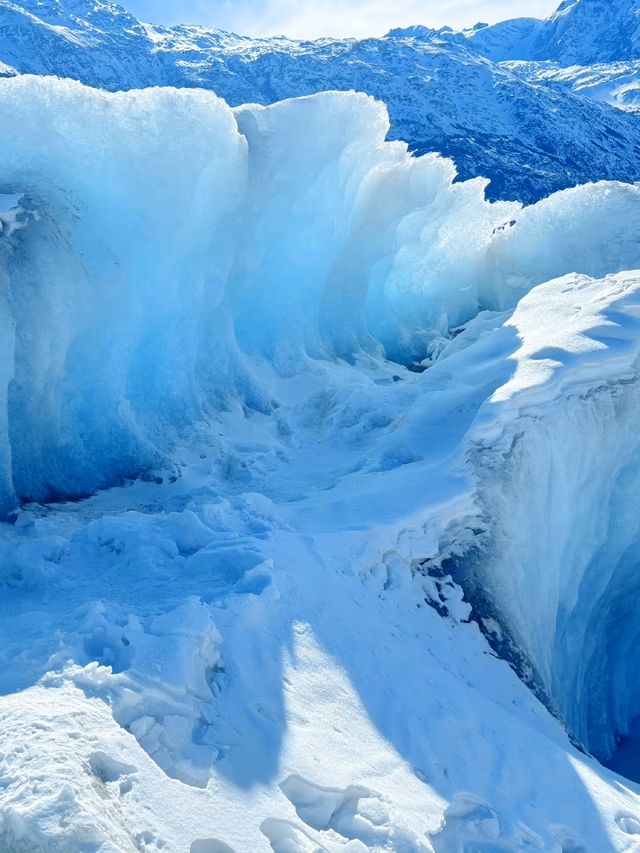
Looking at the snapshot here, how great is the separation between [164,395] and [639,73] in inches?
5097

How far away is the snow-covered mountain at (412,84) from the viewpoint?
73125mm

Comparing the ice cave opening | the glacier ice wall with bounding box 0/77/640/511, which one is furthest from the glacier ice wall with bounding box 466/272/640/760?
the glacier ice wall with bounding box 0/77/640/511

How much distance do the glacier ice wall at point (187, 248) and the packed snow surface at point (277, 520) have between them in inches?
1.5

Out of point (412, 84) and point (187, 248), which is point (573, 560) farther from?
point (412, 84)

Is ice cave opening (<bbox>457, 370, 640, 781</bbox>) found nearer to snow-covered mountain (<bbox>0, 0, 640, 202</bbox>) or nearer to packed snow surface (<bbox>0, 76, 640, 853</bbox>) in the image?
packed snow surface (<bbox>0, 76, 640, 853</bbox>)

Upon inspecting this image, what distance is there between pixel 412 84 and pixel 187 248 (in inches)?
3308

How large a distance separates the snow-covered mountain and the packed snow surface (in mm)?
57279

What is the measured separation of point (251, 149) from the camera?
10266mm

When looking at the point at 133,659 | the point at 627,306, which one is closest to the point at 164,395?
the point at 133,659

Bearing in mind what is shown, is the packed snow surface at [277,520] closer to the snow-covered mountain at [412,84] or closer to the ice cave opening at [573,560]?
the ice cave opening at [573,560]

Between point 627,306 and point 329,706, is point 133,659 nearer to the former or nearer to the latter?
point 329,706

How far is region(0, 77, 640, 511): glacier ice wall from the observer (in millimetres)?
6672

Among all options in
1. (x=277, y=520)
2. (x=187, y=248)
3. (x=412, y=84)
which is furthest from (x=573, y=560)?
(x=412, y=84)

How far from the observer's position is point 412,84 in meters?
83.1
